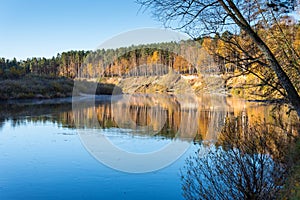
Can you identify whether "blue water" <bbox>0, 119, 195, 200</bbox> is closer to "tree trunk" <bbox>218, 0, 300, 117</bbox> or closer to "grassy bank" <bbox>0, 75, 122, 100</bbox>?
"tree trunk" <bbox>218, 0, 300, 117</bbox>

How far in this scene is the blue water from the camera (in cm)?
598

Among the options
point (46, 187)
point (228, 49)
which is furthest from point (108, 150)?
point (228, 49)

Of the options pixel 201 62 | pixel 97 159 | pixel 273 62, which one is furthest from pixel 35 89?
pixel 273 62

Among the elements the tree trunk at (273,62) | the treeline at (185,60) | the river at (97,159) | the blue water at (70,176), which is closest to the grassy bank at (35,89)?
the treeline at (185,60)

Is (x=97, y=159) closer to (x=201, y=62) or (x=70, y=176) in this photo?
(x=70, y=176)

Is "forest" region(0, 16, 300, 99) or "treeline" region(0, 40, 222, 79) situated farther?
"treeline" region(0, 40, 222, 79)

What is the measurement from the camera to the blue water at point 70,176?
5978mm

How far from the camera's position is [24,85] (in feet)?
108

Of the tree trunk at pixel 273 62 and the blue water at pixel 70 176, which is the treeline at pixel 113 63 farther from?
the tree trunk at pixel 273 62

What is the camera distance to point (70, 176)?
6.89 m

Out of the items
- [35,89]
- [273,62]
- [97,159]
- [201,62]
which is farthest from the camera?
[35,89]

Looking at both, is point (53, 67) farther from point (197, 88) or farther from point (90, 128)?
point (90, 128)

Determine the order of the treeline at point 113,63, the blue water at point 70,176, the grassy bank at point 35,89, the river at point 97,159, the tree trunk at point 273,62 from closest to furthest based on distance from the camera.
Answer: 1. the tree trunk at point 273,62
2. the blue water at point 70,176
3. the river at point 97,159
4. the grassy bank at point 35,89
5. the treeline at point 113,63

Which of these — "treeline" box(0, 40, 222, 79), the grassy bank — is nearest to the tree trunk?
the grassy bank
